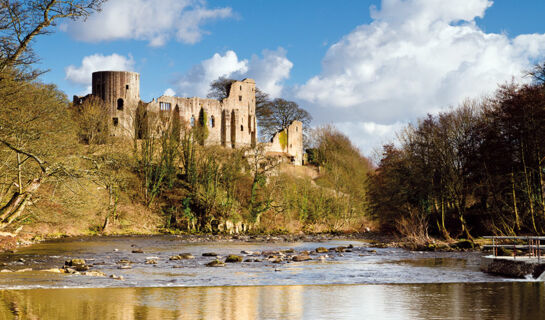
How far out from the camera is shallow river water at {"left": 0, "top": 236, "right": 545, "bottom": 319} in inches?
428

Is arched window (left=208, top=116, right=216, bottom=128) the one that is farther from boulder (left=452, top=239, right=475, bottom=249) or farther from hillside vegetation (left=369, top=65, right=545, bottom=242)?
boulder (left=452, top=239, right=475, bottom=249)

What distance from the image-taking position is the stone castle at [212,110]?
7044 cm

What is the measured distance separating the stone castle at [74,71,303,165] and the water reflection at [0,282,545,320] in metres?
44.1

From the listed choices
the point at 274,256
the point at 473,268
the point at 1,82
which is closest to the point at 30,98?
the point at 1,82

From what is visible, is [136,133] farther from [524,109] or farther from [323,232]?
[524,109]

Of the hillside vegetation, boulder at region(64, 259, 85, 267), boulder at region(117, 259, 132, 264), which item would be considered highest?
the hillside vegetation

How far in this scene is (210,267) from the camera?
21.4m

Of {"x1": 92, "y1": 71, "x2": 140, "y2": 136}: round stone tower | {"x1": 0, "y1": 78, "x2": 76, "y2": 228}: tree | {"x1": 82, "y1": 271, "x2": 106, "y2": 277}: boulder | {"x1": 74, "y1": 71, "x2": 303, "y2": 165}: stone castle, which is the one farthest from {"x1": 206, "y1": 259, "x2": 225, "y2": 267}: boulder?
{"x1": 92, "y1": 71, "x2": 140, "y2": 136}: round stone tower

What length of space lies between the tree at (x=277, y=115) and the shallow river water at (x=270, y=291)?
69771 mm

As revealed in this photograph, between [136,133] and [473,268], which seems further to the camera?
[136,133]

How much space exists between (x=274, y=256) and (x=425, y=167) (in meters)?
14.4

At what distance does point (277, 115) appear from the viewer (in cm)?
9394

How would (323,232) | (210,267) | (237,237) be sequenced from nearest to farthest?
1. (210,267)
2. (237,237)
3. (323,232)

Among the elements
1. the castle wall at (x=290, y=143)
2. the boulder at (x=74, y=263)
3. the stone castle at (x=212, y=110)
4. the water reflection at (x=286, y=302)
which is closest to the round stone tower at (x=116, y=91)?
the stone castle at (x=212, y=110)
